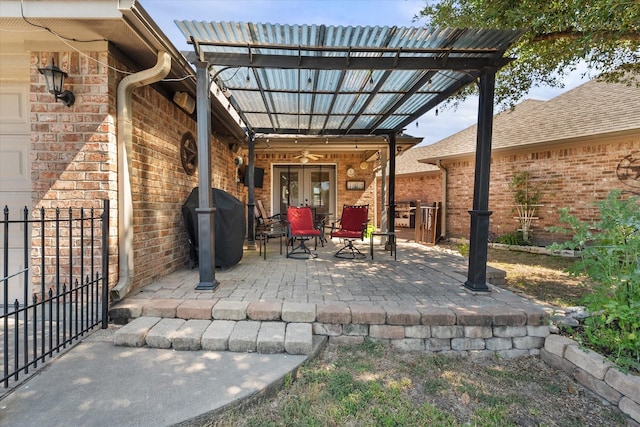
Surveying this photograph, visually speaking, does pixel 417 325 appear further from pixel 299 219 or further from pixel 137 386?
pixel 299 219

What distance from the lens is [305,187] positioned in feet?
28.6

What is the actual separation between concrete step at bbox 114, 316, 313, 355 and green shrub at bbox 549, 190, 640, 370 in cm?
216

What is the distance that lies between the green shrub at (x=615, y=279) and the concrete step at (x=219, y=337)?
216 cm

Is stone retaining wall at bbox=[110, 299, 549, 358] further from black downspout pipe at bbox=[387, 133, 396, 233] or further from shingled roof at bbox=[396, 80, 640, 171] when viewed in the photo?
shingled roof at bbox=[396, 80, 640, 171]

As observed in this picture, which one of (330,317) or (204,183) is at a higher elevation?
(204,183)

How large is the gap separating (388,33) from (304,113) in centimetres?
252

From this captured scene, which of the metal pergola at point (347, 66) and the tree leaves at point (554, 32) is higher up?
the tree leaves at point (554, 32)

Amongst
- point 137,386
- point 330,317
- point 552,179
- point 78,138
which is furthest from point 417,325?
point 552,179

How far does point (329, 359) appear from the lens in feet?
7.61

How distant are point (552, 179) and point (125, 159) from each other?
8.74 metres

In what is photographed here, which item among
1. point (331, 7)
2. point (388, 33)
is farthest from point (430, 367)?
point (331, 7)

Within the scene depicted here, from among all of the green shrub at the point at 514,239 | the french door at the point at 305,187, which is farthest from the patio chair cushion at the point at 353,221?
the green shrub at the point at 514,239

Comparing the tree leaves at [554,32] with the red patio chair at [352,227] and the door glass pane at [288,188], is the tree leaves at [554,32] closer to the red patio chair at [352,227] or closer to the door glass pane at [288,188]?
the red patio chair at [352,227]

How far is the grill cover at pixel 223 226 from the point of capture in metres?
3.73
